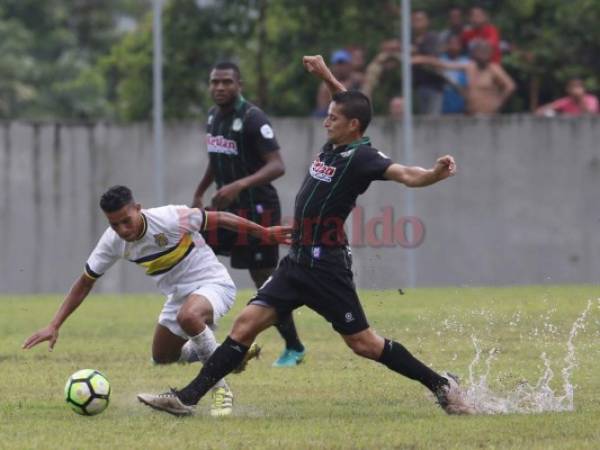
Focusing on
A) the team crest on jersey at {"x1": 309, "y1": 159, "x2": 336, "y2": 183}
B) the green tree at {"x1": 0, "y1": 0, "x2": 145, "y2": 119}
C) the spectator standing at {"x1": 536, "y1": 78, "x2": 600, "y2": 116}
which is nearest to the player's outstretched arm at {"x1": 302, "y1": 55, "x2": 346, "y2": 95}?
the team crest on jersey at {"x1": 309, "y1": 159, "x2": 336, "y2": 183}

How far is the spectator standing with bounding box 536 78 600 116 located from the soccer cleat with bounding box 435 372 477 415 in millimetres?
11959

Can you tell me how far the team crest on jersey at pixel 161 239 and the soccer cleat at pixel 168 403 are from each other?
4.37ft

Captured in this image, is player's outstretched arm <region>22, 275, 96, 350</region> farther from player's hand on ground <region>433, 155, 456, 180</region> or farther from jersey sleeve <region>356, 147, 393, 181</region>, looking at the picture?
player's hand on ground <region>433, 155, 456, 180</region>

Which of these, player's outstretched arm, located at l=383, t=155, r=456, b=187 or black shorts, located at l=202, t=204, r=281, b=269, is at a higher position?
player's outstretched arm, located at l=383, t=155, r=456, b=187

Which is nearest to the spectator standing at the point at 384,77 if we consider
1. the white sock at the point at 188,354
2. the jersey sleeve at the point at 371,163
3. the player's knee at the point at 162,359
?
the white sock at the point at 188,354

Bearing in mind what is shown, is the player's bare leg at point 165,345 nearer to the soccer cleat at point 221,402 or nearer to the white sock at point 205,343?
the white sock at point 205,343

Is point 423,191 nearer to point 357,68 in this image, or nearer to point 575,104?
point 357,68

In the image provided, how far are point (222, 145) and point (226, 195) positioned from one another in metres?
0.80

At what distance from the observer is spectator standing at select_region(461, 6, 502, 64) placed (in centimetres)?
1870

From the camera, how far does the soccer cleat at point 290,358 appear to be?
10.7 metres

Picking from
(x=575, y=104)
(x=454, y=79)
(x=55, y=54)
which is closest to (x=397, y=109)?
(x=454, y=79)

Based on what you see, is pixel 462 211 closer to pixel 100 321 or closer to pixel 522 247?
pixel 522 247

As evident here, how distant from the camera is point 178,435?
738cm

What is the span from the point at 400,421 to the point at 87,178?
12698 mm
